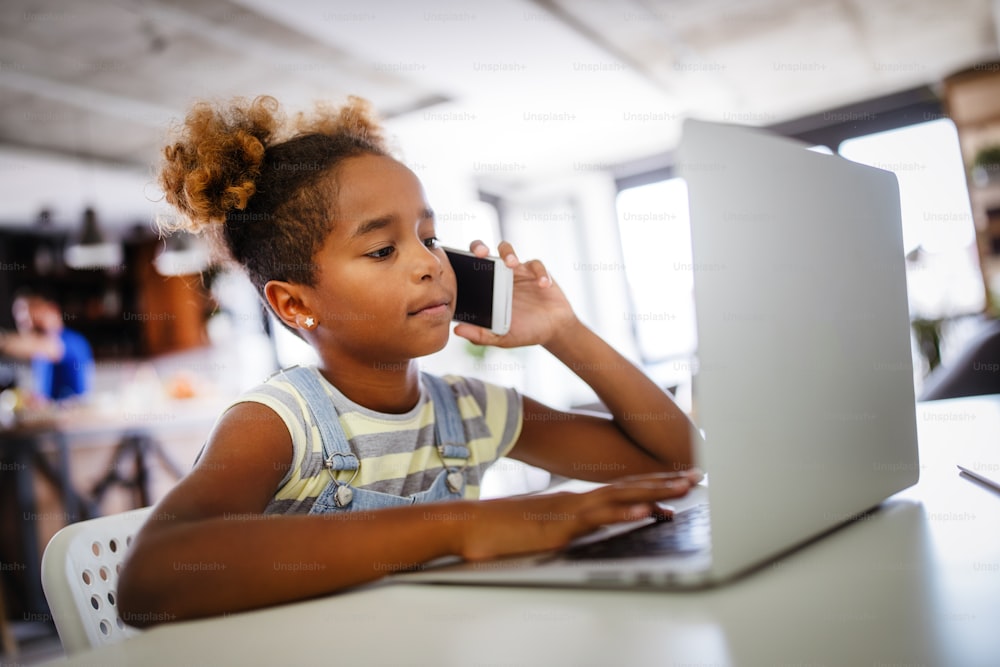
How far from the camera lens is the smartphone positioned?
111 centimetres

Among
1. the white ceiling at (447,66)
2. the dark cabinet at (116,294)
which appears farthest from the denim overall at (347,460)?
the dark cabinet at (116,294)

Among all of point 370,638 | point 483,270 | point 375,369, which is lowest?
point 370,638

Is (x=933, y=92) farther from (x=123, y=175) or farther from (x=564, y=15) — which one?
(x=123, y=175)

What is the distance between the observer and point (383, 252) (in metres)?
0.98

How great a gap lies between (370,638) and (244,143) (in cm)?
83

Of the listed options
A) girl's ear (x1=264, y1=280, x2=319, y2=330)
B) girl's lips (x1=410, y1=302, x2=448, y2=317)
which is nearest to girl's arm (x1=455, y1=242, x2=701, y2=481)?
girl's lips (x1=410, y1=302, x2=448, y2=317)

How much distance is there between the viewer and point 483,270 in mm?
1115

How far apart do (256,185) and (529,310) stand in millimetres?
467

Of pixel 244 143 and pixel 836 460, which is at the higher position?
pixel 244 143

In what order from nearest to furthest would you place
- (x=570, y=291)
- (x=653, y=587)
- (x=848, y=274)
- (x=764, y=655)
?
(x=764, y=655)
(x=653, y=587)
(x=848, y=274)
(x=570, y=291)

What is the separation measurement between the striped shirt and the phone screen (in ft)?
0.39

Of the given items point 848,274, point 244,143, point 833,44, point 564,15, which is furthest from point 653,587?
point 833,44

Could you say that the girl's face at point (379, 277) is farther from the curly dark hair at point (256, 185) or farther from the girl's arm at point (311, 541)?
the girl's arm at point (311, 541)

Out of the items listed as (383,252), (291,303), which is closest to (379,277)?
(383,252)
